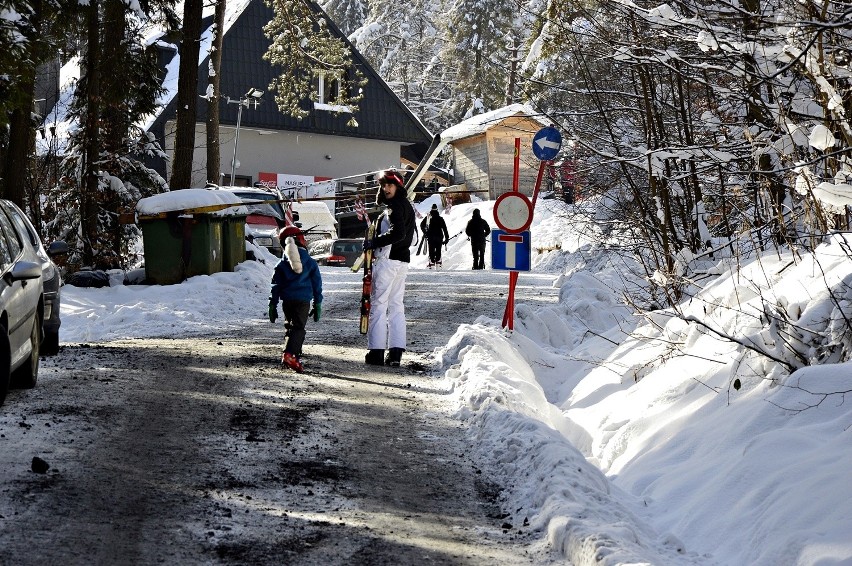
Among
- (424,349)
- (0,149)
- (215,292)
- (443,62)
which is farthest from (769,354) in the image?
(443,62)

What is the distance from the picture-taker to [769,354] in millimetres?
7555

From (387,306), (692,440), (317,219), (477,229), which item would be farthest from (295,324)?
(317,219)

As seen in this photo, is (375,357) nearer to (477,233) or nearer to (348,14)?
(477,233)

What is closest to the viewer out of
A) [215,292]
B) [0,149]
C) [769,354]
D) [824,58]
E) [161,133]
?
[824,58]

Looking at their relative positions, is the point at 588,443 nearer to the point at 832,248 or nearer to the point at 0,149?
the point at 832,248

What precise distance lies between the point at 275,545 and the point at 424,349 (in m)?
7.87

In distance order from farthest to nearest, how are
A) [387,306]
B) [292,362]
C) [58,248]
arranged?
[58,248] → [387,306] → [292,362]

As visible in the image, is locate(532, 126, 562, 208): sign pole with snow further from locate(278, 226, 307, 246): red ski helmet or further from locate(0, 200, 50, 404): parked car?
locate(0, 200, 50, 404): parked car

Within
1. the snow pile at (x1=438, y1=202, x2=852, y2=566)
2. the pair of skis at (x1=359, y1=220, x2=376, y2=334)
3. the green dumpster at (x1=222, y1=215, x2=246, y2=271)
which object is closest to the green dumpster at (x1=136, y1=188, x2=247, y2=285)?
the green dumpster at (x1=222, y1=215, x2=246, y2=271)

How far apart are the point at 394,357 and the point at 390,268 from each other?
924mm

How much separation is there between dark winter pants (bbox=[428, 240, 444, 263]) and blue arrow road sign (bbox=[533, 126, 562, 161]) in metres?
18.4

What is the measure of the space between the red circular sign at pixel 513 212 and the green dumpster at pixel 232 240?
866 cm

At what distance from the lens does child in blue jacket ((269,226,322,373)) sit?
11094 millimetres

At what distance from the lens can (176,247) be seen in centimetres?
2005
